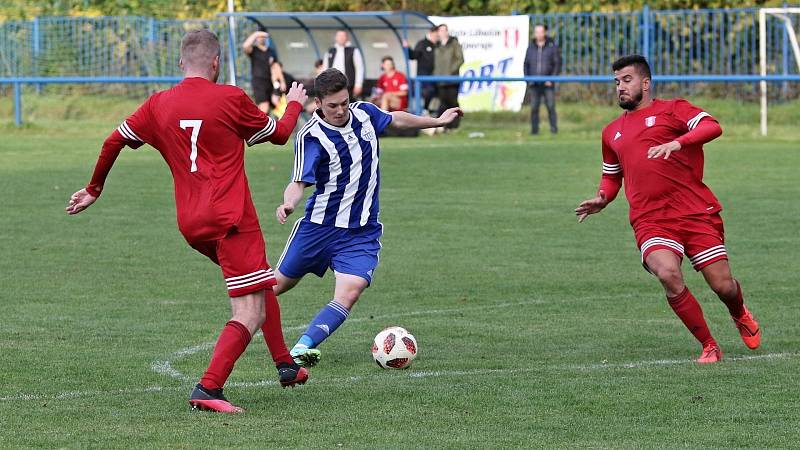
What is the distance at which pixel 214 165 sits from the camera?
255 inches

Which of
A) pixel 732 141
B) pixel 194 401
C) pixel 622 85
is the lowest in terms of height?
pixel 732 141

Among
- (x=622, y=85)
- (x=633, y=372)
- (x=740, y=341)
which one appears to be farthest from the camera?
(x=740, y=341)

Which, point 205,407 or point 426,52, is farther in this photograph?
point 426,52

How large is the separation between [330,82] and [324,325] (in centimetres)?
135

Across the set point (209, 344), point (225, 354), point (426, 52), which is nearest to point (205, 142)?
Result: point (225, 354)

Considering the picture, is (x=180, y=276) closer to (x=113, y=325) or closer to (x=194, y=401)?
(x=113, y=325)

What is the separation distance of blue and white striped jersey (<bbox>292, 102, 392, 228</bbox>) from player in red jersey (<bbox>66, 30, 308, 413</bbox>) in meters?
1.25

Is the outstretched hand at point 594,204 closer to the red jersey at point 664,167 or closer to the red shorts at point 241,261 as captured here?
the red jersey at point 664,167

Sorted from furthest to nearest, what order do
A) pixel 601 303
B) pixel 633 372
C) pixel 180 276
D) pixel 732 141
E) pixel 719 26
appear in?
pixel 719 26 < pixel 732 141 < pixel 180 276 < pixel 601 303 < pixel 633 372

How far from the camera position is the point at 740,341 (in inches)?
344

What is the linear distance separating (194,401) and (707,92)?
22.9 m

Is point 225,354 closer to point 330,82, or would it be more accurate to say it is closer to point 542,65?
point 330,82

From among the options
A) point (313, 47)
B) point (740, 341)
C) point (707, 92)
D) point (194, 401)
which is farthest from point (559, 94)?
point (194, 401)

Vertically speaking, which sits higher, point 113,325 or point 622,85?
point 622,85
